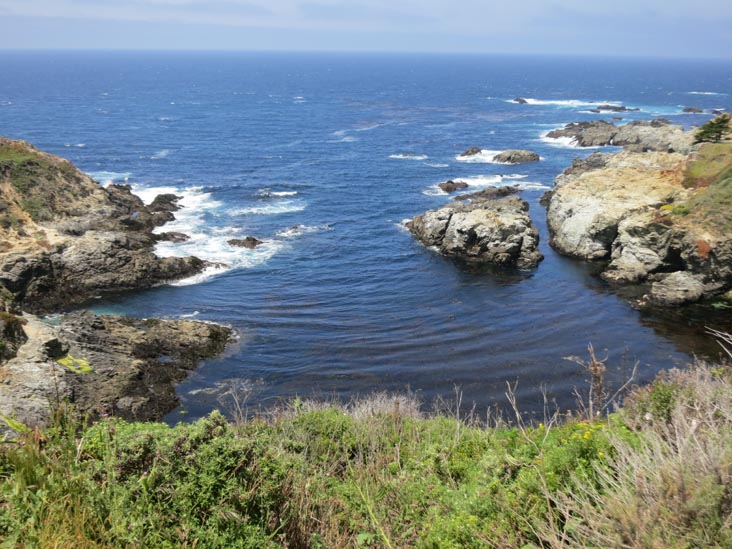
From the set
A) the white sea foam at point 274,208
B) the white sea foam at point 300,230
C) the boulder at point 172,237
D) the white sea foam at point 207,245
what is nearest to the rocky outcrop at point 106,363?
A: the white sea foam at point 207,245

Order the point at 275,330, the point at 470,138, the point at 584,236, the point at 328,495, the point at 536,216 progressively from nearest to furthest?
the point at 328,495 < the point at 275,330 < the point at 584,236 < the point at 536,216 < the point at 470,138

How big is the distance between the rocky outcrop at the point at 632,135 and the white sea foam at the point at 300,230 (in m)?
45.4

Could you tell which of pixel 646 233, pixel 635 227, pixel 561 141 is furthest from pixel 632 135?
pixel 646 233

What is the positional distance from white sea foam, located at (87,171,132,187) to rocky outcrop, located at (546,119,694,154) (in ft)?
225

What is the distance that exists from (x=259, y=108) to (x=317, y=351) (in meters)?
115

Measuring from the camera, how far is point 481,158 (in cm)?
8325

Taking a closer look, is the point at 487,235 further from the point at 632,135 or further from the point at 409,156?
the point at 632,135

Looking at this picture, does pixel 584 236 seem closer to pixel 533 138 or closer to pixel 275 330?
pixel 275 330

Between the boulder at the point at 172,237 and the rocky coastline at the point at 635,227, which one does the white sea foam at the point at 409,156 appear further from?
the boulder at the point at 172,237

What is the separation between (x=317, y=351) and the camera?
32.4m

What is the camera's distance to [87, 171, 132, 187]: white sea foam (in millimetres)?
65944

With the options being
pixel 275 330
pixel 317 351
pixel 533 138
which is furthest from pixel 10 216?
pixel 533 138

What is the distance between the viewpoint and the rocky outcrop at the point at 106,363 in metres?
22.6

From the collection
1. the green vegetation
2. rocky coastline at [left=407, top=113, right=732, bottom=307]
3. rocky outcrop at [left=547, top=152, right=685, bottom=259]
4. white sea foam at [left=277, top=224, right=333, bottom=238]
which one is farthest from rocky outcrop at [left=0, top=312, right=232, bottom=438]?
the green vegetation
